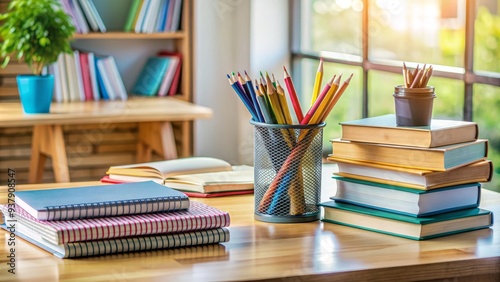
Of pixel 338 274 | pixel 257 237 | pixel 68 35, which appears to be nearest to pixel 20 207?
pixel 257 237

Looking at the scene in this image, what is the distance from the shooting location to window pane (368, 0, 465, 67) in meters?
2.68

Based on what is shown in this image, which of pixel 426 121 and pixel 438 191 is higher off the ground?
pixel 426 121

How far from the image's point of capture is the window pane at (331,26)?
3379 millimetres

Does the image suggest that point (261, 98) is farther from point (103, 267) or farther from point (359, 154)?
point (103, 267)

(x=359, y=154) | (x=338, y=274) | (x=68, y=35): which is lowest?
(x=338, y=274)

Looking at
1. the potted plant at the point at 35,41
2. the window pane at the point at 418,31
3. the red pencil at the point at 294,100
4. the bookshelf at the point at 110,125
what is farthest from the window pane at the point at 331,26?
the red pencil at the point at 294,100

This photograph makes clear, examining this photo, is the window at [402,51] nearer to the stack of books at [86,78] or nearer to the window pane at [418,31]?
the window pane at [418,31]

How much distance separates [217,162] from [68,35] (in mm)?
1733

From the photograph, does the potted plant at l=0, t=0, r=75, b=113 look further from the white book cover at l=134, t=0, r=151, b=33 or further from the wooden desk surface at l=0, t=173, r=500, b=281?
the wooden desk surface at l=0, t=173, r=500, b=281

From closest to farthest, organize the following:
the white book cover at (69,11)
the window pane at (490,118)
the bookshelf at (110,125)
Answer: the window pane at (490,118) < the white book cover at (69,11) < the bookshelf at (110,125)

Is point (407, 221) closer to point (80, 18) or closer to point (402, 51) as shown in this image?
point (402, 51)

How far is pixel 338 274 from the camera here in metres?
1.09

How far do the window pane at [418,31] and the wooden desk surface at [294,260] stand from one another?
57.7 inches

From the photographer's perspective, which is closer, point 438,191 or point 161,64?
point 438,191
